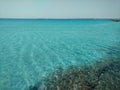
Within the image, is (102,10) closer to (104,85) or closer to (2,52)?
(2,52)

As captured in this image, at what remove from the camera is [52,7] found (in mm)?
14633

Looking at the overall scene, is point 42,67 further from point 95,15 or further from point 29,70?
point 95,15

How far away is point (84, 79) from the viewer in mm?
3203

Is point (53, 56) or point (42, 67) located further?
point (53, 56)

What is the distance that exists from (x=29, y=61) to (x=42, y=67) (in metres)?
0.56

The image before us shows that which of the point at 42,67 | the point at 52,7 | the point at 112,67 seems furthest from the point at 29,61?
the point at 52,7

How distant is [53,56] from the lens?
495 cm

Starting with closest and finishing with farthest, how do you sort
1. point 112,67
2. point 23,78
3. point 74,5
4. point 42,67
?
point 23,78, point 112,67, point 42,67, point 74,5

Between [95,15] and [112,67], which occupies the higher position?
[112,67]

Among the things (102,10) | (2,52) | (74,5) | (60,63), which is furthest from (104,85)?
(102,10)

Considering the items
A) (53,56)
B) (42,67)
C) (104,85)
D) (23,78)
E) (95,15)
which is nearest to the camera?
(104,85)

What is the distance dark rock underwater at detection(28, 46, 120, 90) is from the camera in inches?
116

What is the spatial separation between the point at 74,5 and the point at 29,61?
1092 centimetres

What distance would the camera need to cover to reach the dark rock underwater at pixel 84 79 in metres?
2.95
